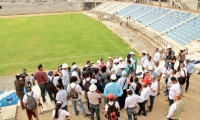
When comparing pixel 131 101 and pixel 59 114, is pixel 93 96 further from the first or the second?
pixel 59 114

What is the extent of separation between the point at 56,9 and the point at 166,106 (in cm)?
5957

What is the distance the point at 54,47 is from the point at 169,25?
16.6 metres

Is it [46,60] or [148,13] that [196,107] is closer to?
[46,60]

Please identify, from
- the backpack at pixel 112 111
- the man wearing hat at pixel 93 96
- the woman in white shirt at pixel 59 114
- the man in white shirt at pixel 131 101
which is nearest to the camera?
the woman in white shirt at pixel 59 114

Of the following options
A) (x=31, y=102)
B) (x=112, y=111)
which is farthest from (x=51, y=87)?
(x=112, y=111)

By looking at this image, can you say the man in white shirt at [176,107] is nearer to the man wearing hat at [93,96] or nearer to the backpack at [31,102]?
the man wearing hat at [93,96]

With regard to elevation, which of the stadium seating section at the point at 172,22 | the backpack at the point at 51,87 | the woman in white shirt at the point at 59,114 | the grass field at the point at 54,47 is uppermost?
the stadium seating section at the point at 172,22

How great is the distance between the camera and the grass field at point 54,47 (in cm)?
1923

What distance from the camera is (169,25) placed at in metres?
28.4

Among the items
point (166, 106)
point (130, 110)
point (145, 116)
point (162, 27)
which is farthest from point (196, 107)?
point (162, 27)

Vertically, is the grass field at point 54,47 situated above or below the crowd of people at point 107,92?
below

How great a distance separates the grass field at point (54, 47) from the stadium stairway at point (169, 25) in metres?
5.33

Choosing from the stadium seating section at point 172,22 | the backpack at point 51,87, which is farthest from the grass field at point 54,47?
the backpack at point 51,87

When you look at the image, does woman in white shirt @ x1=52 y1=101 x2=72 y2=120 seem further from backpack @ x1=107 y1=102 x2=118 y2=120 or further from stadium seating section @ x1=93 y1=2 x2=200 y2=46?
stadium seating section @ x1=93 y1=2 x2=200 y2=46
